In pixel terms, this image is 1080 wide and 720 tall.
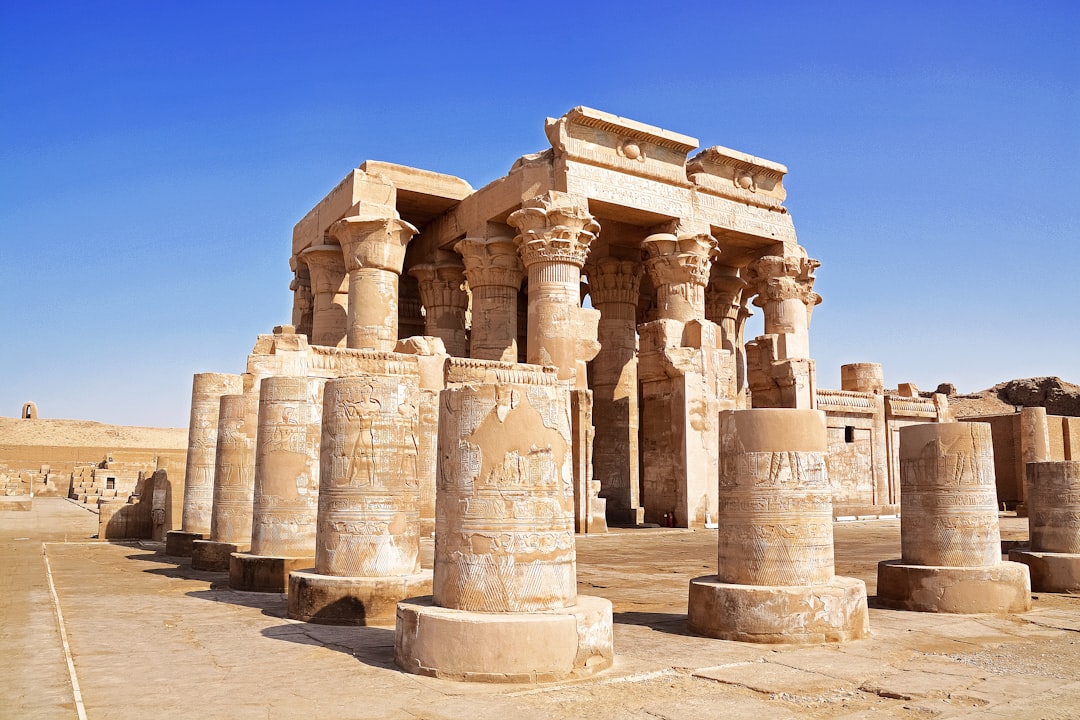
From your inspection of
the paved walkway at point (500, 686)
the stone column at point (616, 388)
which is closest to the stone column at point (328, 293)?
the stone column at point (616, 388)

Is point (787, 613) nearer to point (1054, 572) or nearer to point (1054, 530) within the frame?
point (1054, 572)

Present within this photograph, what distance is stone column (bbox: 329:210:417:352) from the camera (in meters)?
19.3

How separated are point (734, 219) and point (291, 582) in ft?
58.4

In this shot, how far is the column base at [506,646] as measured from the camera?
4.73m

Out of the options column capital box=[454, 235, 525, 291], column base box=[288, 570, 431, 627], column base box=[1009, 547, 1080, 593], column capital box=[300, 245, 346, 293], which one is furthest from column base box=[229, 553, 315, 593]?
column capital box=[300, 245, 346, 293]

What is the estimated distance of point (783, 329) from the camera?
22.9 metres

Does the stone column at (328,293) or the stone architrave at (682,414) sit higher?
the stone column at (328,293)

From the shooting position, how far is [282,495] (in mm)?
8484

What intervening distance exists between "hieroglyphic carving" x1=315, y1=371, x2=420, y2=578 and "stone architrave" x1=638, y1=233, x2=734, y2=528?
12.0 metres

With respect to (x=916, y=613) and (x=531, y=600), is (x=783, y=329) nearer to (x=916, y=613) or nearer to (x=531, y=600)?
(x=916, y=613)

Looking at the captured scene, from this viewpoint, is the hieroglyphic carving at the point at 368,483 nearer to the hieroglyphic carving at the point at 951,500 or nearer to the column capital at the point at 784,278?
the hieroglyphic carving at the point at 951,500

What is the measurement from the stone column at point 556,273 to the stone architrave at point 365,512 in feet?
36.9

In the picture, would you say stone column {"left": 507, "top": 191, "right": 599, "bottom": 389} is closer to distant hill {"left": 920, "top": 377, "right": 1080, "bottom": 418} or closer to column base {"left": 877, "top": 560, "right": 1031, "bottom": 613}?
column base {"left": 877, "top": 560, "right": 1031, "bottom": 613}

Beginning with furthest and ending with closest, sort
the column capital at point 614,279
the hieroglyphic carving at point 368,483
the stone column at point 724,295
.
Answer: the stone column at point 724,295
the column capital at point 614,279
the hieroglyphic carving at point 368,483
